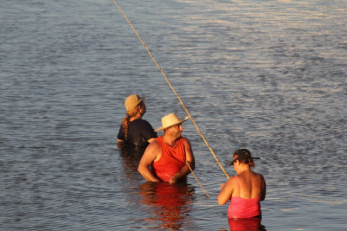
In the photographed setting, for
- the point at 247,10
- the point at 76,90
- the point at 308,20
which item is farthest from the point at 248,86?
the point at 247,10

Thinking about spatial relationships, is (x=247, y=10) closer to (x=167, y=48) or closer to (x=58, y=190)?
(x=167, y=48)

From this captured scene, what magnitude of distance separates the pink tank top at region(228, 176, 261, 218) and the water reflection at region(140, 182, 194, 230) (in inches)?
28.3

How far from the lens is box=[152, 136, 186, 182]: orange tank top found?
38.8ft

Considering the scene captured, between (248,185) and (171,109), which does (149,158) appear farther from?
(171,109)

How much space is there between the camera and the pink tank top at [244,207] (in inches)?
392

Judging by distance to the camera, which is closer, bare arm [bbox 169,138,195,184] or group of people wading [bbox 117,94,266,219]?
group of people wading [bbox 117,94,266,219]

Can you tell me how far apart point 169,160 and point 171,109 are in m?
5.77

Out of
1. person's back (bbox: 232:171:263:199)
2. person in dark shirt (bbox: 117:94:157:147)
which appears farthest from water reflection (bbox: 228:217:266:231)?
person in dark shirt (bbox: 117:94:157:147)

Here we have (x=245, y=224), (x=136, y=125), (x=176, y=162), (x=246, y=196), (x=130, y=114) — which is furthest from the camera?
(x=130, y=114)

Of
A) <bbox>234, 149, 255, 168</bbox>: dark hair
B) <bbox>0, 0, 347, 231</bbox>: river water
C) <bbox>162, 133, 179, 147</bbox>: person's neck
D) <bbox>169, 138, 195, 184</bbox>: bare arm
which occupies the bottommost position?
<bbox>0, 0, 347, 231</bbox>: river water

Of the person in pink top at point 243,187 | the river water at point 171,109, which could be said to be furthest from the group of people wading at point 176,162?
the river water at point 171,109

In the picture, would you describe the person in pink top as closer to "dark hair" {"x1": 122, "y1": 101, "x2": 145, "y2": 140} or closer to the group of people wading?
the group of people wading

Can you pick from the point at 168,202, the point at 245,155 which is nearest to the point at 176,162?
the point at 168,202

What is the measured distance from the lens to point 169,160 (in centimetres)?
1187
